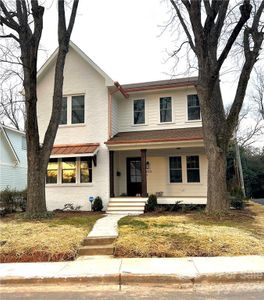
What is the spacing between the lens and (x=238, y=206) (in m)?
14.9

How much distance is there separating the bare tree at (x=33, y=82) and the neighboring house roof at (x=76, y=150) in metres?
2.57

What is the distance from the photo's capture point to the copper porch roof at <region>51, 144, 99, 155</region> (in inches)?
607

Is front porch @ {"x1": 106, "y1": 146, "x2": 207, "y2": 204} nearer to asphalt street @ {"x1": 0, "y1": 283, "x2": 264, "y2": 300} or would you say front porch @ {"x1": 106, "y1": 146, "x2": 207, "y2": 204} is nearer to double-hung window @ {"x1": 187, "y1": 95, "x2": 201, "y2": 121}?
double-hung window @ {"x1": 187, "y1": 95, "x2": 201, "y2": 121}

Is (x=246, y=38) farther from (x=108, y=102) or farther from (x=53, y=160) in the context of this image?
(x=53, y=160)

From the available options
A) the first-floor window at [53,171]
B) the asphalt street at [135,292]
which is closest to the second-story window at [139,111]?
the first-floor window at [53,171]

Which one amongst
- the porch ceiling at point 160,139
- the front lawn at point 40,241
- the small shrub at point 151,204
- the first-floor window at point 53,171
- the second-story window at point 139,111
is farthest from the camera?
the second-story window at point 139,111

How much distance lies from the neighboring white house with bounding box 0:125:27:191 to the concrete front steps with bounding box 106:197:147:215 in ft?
33.8

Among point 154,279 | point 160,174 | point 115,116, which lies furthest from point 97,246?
point 115,116

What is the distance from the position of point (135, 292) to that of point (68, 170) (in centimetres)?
1165

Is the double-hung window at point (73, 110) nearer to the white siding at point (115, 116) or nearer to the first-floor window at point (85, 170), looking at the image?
the white siding at point (115, 116)

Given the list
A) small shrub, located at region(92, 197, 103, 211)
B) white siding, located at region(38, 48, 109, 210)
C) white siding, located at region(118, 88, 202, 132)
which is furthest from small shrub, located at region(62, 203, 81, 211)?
white siding, located at region(118, 88, 202, 132)

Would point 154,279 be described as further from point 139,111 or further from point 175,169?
point 139,111

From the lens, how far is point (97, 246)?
26.7 feet

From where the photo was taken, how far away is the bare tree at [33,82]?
12.4m
